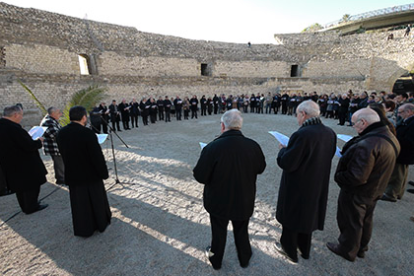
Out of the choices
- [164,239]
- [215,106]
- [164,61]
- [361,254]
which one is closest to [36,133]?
[164,239]

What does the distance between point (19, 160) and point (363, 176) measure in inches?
188

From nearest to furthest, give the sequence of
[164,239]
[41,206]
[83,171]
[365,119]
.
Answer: [365,119], [83,171], [164,239], [41,206]

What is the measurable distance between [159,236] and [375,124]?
305 cm

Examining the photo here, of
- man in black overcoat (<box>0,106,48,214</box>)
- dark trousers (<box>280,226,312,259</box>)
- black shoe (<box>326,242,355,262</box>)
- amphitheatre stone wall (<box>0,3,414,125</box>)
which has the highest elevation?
amphitheatre stone wall (<box>0,3,414,125</box>)

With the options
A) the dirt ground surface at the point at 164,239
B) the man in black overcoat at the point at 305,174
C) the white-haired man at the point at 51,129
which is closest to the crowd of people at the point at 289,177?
the man in black overcoat at the point at 305,174

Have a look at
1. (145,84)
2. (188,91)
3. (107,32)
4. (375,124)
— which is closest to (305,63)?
(188,91)

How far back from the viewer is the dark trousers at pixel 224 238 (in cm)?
219

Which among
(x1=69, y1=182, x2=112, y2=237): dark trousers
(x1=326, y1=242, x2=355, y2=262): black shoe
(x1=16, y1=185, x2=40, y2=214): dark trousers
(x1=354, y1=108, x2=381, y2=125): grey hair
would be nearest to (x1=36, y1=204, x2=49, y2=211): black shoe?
(x1=16, y1=185, x2=40, y2=214): dark trousers

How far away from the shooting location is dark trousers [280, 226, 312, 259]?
7.73ft

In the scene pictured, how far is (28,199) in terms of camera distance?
3.44m

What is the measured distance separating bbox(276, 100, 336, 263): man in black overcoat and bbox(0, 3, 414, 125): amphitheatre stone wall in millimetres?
14427

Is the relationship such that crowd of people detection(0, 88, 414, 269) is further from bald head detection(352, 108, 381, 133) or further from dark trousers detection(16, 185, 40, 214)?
dark trousers detection(16, 185, 40, 214)

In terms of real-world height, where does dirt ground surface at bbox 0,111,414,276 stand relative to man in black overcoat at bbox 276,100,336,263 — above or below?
below

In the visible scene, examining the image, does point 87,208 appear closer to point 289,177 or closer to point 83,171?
point 83,171
